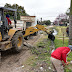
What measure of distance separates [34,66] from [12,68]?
938 mm

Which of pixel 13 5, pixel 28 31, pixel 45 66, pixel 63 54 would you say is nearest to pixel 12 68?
pixel 45 66

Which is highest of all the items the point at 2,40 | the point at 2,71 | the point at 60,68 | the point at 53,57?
the point at 2,40

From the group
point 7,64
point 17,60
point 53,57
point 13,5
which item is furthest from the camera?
point 13,5

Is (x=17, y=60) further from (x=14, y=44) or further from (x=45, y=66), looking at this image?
(x=45, y=66)

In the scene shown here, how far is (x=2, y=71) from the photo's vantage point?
4.62 m

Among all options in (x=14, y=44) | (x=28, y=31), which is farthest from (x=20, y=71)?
(x=28, y=31)

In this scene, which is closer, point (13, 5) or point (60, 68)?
point (60, 68)

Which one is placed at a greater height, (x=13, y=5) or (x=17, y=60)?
(x=13, y=5)

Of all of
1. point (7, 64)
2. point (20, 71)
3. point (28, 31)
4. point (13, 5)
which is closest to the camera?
point (20, 71)

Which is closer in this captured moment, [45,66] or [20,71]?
[20,71]

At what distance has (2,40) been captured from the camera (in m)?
5.58

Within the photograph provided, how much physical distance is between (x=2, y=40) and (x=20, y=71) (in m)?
1.85

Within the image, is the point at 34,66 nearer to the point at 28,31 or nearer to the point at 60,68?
the point at 60,68

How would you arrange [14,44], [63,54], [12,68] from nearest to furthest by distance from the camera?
1. [63,54]
2. [12,68]
3. [14,44]
